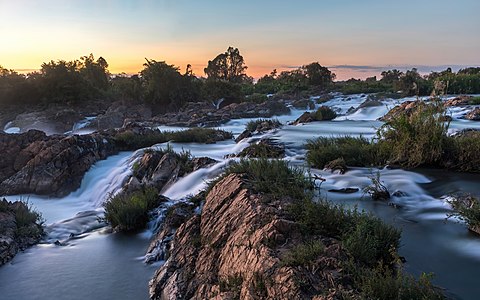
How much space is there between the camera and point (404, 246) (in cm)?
573

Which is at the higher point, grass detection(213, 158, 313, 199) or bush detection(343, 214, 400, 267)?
grass detection(213, 158, 313, 199)

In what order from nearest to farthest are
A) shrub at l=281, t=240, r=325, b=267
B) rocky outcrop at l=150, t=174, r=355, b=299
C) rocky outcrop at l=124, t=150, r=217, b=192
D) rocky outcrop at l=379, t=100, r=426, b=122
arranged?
1. rocky outcrop at l=150, t=174, r=355, b=299
2. shrub at l=281, t=240, r=325, b=267
3. rocky outcrop at l=379, t=100, r=426, b=122
4. rocky outcrop at l=124, t=150, r=217, b=192

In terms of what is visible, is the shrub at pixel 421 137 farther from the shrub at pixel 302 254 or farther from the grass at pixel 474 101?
the grass at pixel 474 101

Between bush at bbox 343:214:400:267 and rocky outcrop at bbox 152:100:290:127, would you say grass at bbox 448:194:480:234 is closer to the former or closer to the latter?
bush at bbox 343:214:400:267

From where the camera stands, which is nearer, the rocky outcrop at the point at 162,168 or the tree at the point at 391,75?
the rocky outcrop at the point at 162,168

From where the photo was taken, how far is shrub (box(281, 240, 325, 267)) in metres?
4.37

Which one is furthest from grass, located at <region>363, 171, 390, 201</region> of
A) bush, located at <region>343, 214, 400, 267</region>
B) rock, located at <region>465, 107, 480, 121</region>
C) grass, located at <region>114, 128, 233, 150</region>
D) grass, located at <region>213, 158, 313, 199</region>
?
rock, located at <region>465, 107, 480, 121</region>

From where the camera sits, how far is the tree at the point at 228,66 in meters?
62.9

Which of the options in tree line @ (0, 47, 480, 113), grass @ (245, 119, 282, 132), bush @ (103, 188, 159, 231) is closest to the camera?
bush @ (103, 188, 159, 231)

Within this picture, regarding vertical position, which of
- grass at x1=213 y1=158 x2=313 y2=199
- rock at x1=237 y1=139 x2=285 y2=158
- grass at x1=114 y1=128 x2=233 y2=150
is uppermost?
grass at x1=213 y1=158 x2=313 y2=199

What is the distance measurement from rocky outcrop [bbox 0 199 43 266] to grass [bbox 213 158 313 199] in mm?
4484

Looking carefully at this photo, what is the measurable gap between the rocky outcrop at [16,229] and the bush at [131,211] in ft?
5.21

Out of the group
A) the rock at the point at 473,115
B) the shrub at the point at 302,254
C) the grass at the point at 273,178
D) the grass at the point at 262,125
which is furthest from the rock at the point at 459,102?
the shrub at the point at 302,254

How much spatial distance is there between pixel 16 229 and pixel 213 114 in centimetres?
2087
